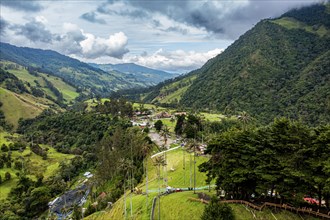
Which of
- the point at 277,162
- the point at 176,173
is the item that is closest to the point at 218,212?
the point at 277,162

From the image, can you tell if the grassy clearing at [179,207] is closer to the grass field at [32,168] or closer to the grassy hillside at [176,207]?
the grassy hillside at [176,207]

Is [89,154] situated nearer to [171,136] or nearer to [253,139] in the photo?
[171,136]

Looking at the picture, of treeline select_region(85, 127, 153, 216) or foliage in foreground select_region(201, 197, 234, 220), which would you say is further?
treeline select_region(85, 127, 153, 216)

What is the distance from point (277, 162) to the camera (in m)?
58.6

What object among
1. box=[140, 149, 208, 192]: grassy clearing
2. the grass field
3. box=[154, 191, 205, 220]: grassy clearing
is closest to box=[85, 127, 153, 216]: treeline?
box=[140, 149, 208, 192]: grassy clearing

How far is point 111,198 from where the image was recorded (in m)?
106

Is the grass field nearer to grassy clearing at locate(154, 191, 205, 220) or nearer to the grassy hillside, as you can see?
the grassy hillside

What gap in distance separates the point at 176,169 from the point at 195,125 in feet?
142

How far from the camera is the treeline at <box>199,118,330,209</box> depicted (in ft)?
179


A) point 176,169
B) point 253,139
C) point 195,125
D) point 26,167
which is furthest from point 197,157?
point 26,167

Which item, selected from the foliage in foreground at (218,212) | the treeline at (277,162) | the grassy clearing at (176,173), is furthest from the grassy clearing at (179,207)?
the grassy clearing at (176,173)

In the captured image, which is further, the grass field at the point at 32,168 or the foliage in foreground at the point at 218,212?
the grass field at the point at 32,168

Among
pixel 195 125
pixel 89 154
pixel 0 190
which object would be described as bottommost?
pixel 0 190

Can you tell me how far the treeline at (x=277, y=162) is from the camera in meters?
54.5
